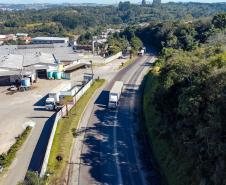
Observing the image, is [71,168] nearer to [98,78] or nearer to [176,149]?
[176,149]

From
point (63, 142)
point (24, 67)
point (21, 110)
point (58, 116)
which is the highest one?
point (24, 67)

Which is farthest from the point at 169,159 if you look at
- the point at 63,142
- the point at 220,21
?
the point at 220,21

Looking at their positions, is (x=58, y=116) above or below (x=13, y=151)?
above

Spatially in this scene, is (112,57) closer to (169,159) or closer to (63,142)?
(63,142)

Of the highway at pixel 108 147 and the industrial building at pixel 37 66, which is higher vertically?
the industrial building at pixel 37 66

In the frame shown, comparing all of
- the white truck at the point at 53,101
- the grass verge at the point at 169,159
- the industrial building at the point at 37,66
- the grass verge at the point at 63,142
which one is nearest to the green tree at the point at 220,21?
the industrial building at the point at 37,66

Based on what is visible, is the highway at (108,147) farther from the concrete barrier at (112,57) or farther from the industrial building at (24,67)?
the concrete barrier at (112,57)

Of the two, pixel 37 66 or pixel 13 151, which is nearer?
pixel 13 151
